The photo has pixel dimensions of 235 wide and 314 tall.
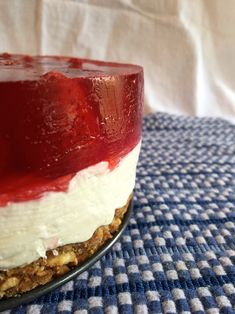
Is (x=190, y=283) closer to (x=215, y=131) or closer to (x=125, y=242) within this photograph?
(x=125, y=242)

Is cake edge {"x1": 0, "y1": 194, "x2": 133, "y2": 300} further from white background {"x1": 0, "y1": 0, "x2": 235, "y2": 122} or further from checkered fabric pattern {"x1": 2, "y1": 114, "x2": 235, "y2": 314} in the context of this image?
white background {"x1": 0, "y1": 0, "x2": 235, "y2": 122}

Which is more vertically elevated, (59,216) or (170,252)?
(59,216)

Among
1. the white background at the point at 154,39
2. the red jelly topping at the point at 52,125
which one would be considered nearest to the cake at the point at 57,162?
the red jelly topping at the point at 52,125

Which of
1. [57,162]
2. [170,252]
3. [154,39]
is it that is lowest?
[170,252]

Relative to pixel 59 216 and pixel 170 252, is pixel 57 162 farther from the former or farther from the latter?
pixel 170 252

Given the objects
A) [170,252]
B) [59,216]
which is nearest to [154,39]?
[170,252]

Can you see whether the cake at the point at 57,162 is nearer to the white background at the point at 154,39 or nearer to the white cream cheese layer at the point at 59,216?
the white cream cheese layer at the point at 59,216

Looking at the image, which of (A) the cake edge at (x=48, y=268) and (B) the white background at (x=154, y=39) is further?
(B) the white background at (x=154, y=39)
